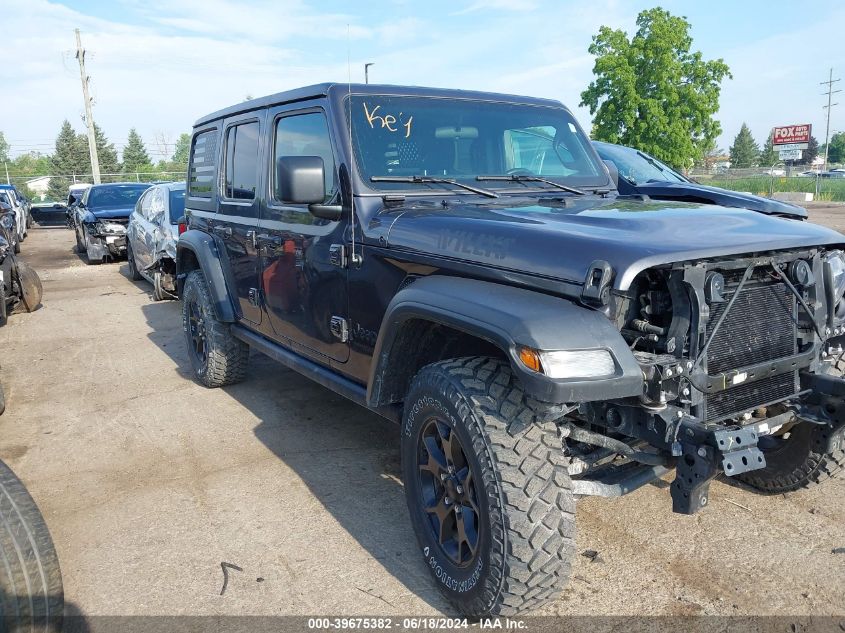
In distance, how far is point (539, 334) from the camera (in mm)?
2236

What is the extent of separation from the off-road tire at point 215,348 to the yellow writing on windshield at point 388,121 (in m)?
2.29

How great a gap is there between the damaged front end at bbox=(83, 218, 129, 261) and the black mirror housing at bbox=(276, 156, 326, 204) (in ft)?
39.2

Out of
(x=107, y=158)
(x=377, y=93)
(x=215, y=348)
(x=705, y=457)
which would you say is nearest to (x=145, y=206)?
(x=215, y=348)

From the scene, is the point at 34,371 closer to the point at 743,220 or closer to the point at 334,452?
the point at 334,452

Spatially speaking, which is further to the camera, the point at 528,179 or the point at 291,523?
the point at 528,179

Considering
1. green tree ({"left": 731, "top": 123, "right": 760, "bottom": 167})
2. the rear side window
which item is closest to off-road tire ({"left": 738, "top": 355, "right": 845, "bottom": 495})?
the rear side window

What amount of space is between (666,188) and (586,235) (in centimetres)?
535

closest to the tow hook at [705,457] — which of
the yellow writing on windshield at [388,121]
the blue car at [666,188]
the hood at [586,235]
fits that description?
the hood at [586,235]

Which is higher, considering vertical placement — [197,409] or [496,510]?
[496,510]

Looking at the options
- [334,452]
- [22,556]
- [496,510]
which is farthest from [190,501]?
[496,510]

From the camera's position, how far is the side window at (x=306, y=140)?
141 inches

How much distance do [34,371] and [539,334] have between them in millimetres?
5701

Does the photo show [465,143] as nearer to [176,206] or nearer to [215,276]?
[215,276]

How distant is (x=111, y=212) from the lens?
1394 cm
